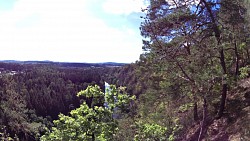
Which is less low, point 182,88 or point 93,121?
point 182,88

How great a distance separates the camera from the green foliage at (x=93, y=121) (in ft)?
21.9

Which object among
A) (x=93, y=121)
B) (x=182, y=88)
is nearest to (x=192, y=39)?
(x=182, y=88)

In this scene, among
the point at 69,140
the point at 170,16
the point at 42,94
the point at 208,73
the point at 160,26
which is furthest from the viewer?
the point at 42,94

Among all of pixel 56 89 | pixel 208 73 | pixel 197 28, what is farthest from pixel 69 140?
pixel 56 89

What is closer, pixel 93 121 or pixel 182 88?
pixel 93 121

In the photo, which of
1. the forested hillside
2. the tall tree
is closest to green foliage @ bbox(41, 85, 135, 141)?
the forested hillside

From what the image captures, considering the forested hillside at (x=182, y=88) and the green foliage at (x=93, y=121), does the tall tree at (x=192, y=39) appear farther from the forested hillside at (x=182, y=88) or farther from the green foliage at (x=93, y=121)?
the green foliage at (x=93, y=121)

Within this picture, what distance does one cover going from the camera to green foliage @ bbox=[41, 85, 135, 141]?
666 cm

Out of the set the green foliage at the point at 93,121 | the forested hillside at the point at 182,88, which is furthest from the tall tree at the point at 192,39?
the green foliage at the point at 93,121

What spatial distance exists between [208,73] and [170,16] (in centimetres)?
276

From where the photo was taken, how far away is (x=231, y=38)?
9703 millimetres

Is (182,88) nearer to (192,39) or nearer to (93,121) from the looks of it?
(192,39)

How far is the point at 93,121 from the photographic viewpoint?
6875mm

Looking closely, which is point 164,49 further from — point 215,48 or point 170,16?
point 215,48
